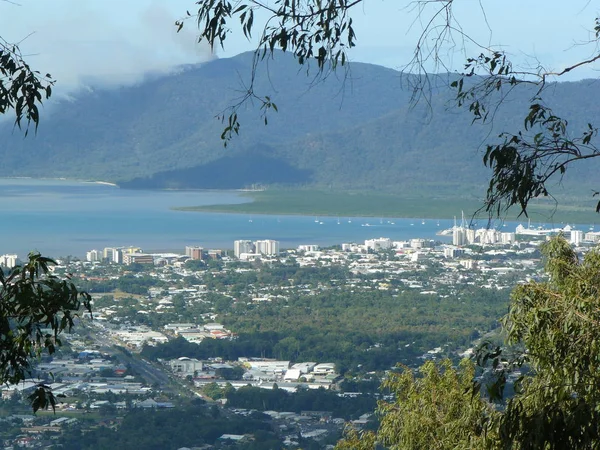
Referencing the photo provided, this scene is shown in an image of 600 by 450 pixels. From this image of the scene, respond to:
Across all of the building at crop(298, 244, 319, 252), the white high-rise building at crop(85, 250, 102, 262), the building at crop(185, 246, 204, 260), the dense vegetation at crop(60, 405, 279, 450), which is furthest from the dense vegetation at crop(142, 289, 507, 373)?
the building at crop(298, 244, 319, 252)

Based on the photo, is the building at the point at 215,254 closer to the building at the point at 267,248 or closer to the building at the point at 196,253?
the building at the point at 196,253

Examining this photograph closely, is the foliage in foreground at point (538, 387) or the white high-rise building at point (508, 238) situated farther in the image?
the white high-rise building at point (508, 238)

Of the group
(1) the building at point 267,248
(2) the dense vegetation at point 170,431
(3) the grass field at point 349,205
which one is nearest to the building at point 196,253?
(1) the building at point 267,248

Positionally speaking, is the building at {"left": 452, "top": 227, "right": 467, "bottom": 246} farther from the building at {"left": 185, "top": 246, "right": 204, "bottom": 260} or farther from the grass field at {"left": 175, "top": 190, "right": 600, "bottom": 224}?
the building at {"left": 185, "top": 246, "right": 204, "bottom": 260}

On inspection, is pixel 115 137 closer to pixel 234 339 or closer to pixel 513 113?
pixel 513 113

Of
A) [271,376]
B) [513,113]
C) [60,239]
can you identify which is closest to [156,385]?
[271,376]

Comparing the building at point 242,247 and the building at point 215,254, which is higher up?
the building at point 242,247

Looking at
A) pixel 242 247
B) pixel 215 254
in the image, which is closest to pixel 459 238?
pixel 242 247
